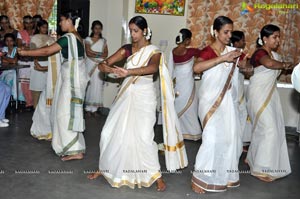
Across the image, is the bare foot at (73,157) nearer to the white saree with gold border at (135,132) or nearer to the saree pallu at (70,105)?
the saree pallu at (70,105)

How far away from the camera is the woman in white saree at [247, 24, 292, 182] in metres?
4.53

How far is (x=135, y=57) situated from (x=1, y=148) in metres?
2.15

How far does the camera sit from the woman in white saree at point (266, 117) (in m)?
4.53

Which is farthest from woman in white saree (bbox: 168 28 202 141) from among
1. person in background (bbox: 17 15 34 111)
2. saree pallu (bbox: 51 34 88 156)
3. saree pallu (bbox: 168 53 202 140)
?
person in background (bbox: 17 15 34 111)

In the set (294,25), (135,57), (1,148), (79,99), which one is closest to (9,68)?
(1,148)

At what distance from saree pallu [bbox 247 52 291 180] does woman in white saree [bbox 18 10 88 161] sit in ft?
5.83

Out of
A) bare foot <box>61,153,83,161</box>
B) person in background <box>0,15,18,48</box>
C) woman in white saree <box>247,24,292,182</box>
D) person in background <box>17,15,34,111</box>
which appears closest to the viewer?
woman in white saree <box>247,24,292,182</box>

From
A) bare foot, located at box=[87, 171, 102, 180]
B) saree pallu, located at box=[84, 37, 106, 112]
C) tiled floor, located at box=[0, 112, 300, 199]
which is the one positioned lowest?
tiled floor, located at box=[0, 112, 300, 199]

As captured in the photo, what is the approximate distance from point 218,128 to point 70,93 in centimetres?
165

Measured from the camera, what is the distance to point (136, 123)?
4043 mm

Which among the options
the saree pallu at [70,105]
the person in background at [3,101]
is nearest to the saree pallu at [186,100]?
the saree pallu at [70,105]

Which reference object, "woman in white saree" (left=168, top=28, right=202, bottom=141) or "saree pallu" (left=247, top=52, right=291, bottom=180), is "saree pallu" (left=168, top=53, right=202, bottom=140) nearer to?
"woman in white saree" (left=168, top=28, right=202, bottom=141)

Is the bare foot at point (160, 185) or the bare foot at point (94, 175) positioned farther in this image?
the bare foot at point (94, 175)

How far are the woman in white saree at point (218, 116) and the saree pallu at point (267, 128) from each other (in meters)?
0.60
